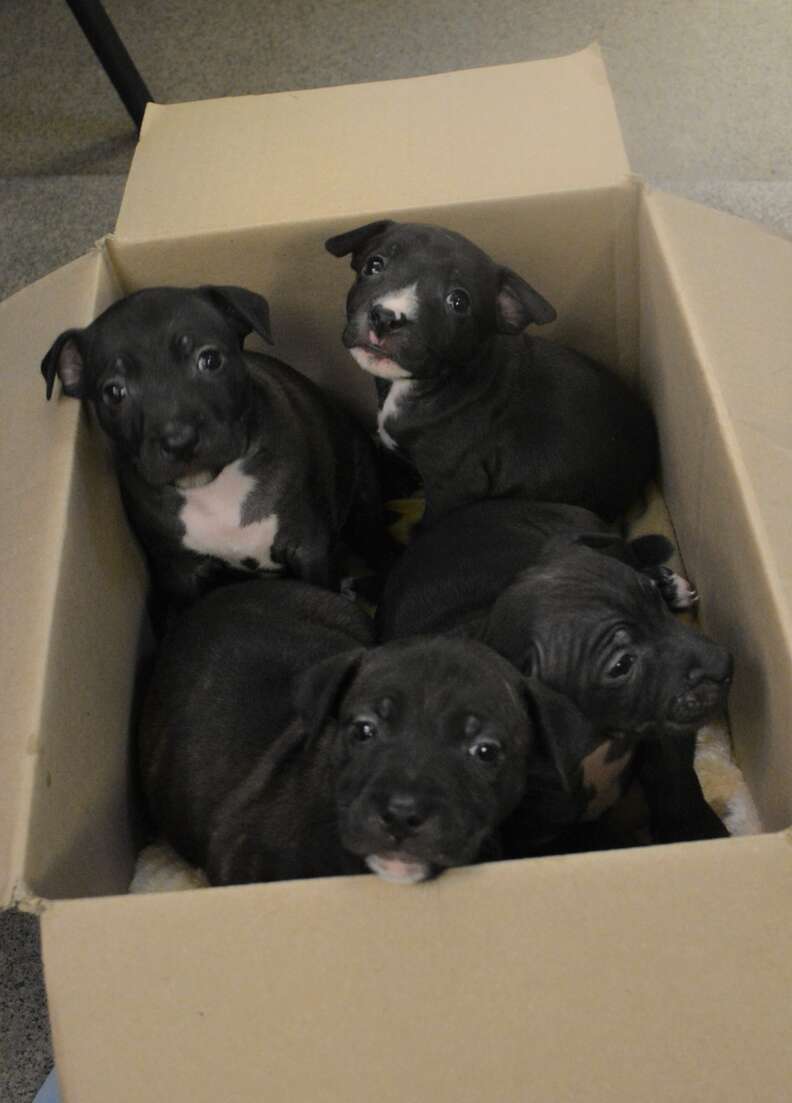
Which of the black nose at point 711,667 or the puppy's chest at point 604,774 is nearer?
the black nose at point 711,667

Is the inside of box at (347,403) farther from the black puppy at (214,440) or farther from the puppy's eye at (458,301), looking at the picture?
the puppy's eye at (458,301)

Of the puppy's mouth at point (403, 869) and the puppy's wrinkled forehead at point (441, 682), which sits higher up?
the puppy's mouth at point (403, 869)

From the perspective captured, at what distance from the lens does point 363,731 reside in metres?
1.71

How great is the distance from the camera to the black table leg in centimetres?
416

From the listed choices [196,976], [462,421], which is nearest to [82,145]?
[462,421]

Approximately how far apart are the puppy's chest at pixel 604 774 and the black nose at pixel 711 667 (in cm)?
21

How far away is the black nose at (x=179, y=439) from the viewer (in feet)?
6.79

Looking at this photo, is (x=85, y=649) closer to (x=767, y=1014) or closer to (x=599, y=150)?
(x=767, y=1014)

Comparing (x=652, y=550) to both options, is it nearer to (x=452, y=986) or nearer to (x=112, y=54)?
(x=452, y=986)

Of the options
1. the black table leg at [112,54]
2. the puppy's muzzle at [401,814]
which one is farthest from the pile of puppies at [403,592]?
the black table leg at [112,54]

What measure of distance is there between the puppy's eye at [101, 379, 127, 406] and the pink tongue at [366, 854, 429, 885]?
3.13ft

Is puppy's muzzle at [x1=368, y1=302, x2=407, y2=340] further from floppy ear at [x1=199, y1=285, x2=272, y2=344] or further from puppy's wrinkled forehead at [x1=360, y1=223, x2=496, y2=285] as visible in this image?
floppy ear at [x1=199, y1=285, x2=272, y2=344]

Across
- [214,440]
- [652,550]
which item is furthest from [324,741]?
[652,550]

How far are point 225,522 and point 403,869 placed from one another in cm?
105
